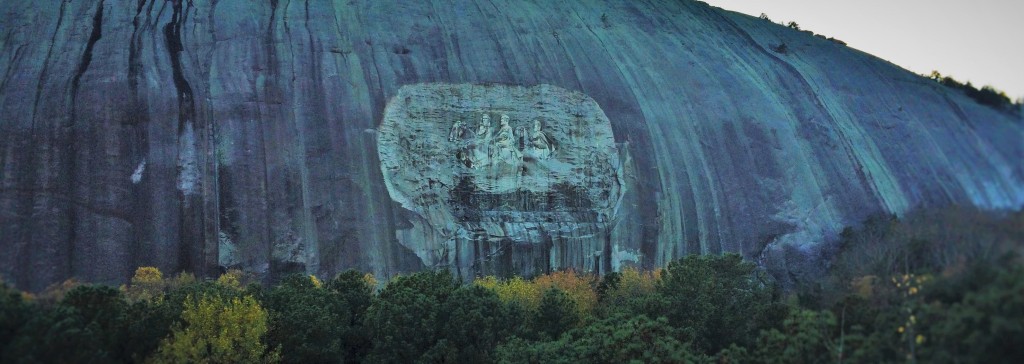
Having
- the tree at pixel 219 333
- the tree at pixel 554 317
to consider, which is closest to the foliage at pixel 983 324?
the tree at pixel 554 317

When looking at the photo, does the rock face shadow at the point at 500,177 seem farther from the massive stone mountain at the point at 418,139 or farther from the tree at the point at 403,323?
the tree at the point at 403,323

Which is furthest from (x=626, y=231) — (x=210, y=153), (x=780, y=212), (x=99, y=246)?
(x=99, y=246)


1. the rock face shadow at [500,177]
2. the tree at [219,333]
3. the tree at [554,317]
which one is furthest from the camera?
the rock face shadow at [500,177]

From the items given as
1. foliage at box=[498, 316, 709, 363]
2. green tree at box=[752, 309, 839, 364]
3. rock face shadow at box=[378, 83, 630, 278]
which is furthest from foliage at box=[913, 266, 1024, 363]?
rock face shadow at box=[378, 83, 630, 278]

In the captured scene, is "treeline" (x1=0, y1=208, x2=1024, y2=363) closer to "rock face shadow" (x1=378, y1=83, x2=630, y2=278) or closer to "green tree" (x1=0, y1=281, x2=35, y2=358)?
"green tree" (x1=0, y1=281, x2=35, y2=358)

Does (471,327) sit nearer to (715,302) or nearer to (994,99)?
(715,302)
